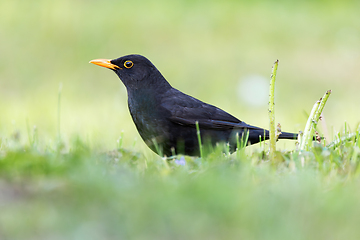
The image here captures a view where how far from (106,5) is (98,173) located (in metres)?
11.1

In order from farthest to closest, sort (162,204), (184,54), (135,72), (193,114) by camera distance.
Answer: (184,54) → (135,72) → (193,114) → (162,204)

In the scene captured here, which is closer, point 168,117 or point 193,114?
point 168,117

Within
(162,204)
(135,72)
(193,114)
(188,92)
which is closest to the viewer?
(162,204)

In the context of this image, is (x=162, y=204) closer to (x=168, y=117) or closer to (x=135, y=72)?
(x=168, y=117)

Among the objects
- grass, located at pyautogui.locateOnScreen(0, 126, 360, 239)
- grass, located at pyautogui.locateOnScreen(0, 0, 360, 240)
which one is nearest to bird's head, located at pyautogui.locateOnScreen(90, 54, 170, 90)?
grass, located at pyautogui.locateOnScreen(0, 0, 360, 240)

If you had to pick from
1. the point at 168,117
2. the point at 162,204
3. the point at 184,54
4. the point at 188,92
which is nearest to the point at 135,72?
the point at 168,117

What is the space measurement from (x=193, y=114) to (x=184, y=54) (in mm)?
6873

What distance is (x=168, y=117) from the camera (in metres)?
3.85

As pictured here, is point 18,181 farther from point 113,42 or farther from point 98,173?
point 113,42

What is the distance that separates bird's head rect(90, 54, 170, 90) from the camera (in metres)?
4.19

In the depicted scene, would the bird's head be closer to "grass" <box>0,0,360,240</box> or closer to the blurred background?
"grass" <box>0,0,360,240</box>

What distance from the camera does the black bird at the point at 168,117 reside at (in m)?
3.80

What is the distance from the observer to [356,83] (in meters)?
9.84

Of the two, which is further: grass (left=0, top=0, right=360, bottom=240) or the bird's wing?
the bird's wing
